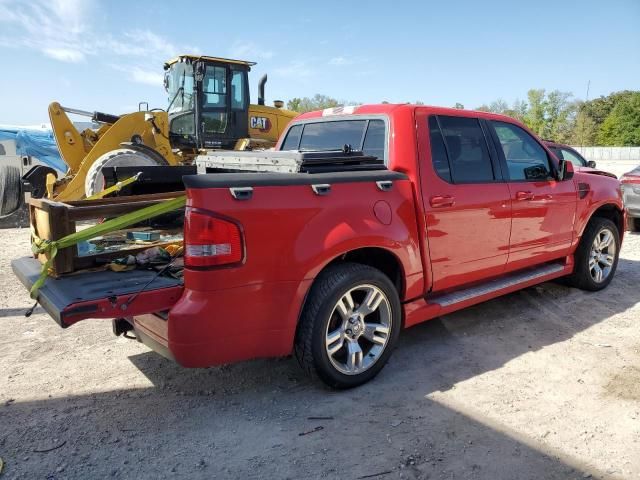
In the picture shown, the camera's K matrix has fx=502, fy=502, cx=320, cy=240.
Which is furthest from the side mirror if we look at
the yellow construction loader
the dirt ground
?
the yellow construction loader

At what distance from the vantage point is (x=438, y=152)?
3867mm

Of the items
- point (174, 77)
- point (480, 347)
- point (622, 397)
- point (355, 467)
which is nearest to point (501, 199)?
point (480, 347)

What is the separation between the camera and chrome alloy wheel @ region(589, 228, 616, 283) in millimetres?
5582

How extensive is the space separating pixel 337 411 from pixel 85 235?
1.88 metres

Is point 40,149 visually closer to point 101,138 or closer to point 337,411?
point 101,138

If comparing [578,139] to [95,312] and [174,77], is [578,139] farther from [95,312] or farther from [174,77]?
[95,312]

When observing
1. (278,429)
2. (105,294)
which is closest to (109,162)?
(105,294)

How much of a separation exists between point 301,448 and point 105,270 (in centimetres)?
170

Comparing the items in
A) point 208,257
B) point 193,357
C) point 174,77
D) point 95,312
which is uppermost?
point 174,77

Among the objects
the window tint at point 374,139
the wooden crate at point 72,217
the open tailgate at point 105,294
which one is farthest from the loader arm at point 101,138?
the open tailgate at point 105,294

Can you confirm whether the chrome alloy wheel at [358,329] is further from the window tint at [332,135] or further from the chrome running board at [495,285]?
the window tint at [332,135]

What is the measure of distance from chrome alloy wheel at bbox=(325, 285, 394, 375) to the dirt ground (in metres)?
0.21

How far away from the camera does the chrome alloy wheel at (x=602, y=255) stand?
5582mm

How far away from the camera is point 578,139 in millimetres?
59875
